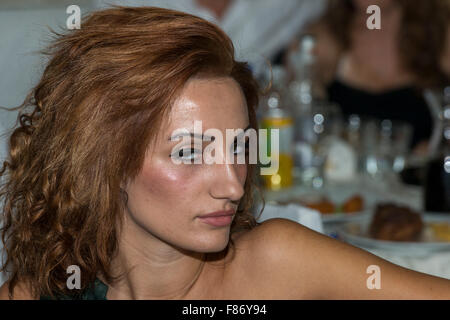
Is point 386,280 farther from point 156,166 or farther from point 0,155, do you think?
point 0,155

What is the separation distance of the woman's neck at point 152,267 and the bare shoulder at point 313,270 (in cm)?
8

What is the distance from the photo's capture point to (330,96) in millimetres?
3008

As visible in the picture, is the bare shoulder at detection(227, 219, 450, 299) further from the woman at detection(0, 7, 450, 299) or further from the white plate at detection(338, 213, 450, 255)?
the white plate at detection(338, 213, 450, 255)

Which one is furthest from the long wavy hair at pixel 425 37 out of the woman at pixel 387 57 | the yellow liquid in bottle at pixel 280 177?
the yellow liquid in bottle at pixel 280 177

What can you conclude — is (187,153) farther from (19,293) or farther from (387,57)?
(387,57)

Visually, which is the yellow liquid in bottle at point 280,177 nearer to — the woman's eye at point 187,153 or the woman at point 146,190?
the woman at point 146,190

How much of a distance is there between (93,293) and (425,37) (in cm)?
216

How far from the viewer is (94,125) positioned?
0.90m

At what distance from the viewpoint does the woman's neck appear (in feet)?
3.22

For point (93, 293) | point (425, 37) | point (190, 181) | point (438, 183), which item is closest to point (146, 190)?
point (190, 181)

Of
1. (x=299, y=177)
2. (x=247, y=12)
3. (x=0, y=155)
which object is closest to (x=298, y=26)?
(x=247, y=12)

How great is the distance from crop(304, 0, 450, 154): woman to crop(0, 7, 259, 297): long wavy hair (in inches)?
75.8

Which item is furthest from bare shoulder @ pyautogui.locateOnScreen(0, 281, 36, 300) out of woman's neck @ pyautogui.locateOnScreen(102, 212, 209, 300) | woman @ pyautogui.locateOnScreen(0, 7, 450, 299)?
woman's neck @ pyautogui.locateOnScreen(102, 212, 209, 300)

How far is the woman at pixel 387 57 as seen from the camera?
2.78 metres
